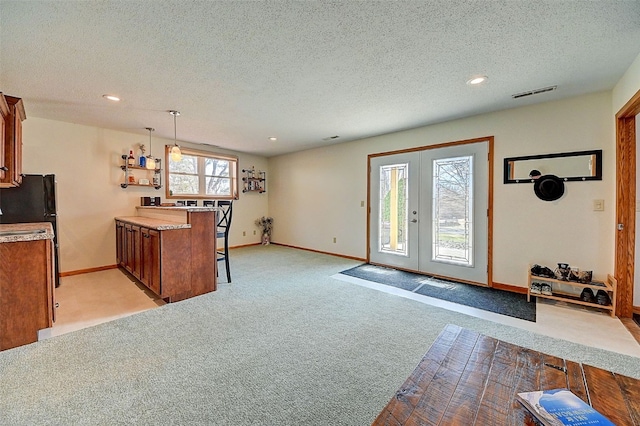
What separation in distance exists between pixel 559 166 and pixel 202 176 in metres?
6.24

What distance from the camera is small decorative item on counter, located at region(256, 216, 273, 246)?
721 cm

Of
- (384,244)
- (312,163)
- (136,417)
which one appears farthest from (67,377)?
(312,163)

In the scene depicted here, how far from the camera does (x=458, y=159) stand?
3994 millimetres

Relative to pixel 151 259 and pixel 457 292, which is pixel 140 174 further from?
pixel 457 292

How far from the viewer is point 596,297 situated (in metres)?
2.93

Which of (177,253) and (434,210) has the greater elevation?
(434,210)

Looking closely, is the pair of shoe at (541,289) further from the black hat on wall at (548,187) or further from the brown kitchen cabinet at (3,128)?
the brown kitchen cabinet at (3,128)

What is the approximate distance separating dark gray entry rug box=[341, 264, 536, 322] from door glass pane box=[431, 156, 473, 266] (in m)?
0.43

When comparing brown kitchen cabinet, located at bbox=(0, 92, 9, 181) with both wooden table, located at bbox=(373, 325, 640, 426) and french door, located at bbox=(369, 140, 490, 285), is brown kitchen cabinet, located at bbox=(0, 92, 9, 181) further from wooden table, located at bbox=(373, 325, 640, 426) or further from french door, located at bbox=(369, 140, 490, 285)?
french door, located at bbox=(369, 140, 490, 285)

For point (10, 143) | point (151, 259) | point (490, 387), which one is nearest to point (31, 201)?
point (10, 143)

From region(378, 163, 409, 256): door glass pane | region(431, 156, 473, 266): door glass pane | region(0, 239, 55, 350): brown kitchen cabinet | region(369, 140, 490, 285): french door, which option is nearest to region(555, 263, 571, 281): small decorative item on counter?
region(369, 140, 490, 285): french door

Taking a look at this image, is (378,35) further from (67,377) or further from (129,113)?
(129,113)

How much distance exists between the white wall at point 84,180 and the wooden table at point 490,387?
548cm

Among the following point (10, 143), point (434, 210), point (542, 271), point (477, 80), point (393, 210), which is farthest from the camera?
point (393, 210)
